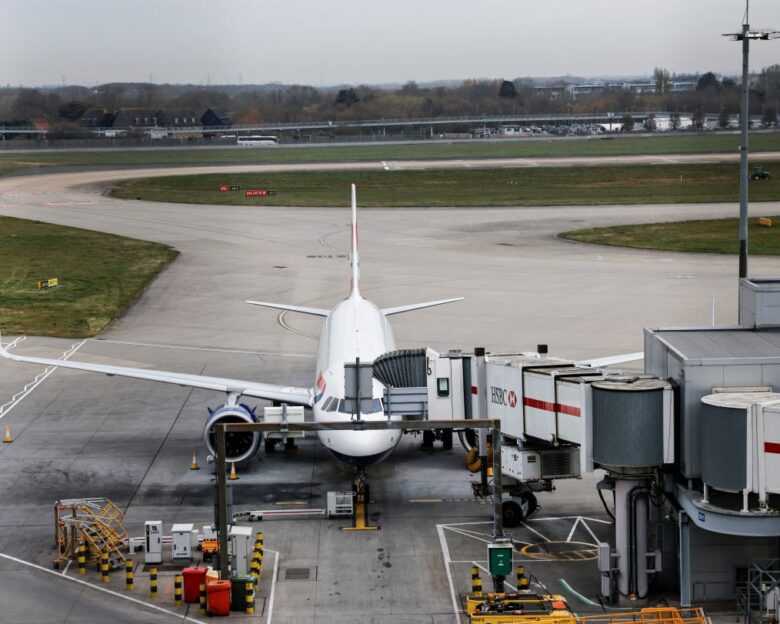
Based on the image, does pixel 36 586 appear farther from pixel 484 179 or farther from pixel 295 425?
pixel 484 179

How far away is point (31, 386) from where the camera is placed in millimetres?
58281

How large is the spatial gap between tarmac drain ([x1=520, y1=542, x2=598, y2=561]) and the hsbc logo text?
14.2ft

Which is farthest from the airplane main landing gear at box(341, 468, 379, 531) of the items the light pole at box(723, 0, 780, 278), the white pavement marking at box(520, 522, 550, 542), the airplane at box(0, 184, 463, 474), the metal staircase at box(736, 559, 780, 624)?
the light pole at box(723, 0, 780, 278)

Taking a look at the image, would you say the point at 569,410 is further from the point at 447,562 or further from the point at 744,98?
the point at 744,98

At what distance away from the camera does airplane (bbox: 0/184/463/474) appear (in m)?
38.2

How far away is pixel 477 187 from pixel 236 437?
116 meters

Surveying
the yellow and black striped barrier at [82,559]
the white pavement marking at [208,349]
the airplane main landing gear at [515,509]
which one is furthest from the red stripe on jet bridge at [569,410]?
the white pavement marking at [208,349]

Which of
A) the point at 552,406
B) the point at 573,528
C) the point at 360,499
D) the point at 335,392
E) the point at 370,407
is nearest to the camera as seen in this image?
the point at 552,406

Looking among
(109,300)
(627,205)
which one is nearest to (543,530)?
(109,300)

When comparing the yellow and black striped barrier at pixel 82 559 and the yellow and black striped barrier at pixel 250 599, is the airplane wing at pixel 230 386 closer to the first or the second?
the yellow and black striped barrier at pixel 82 559

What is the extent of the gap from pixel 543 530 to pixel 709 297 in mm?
41873

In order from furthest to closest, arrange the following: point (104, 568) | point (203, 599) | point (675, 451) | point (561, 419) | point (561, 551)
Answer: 1. point (561, 551)
2. point (104, 568)
3. point (561, 419)
4. point (203, 599)
5. point (675, 451)

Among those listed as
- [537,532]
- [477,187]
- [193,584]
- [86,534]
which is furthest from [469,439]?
[477,187]

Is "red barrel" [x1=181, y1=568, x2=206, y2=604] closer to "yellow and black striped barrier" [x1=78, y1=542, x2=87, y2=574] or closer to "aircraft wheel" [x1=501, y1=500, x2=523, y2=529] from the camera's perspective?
"yellow and black striped barrier" [x1=78, y1=542, x2=87, y2=574]
